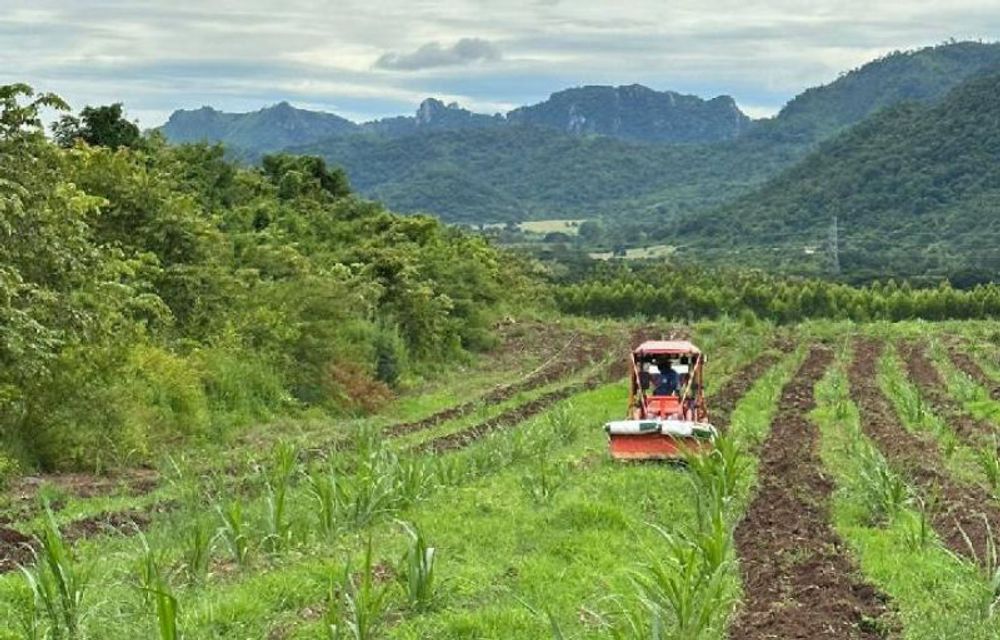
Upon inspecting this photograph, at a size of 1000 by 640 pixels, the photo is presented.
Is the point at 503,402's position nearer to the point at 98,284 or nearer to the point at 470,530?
the point at 98,284

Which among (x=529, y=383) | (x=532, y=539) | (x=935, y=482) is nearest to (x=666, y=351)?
(x=935, y=482)

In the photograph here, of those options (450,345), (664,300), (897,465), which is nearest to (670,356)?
(897,465)

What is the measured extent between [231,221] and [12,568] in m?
25.9

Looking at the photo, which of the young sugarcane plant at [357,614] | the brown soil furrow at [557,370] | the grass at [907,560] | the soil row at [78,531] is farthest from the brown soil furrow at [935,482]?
the soil row at [78,531]

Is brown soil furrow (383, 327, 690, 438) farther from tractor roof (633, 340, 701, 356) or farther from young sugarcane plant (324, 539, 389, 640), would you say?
young sugarcane plant (324, 539, 389, 640)

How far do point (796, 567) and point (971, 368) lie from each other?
918 inches

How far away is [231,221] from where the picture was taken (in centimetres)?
3509

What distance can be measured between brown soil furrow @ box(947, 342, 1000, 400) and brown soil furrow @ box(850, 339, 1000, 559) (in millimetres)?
2639

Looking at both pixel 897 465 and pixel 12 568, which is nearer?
pixel 12 568

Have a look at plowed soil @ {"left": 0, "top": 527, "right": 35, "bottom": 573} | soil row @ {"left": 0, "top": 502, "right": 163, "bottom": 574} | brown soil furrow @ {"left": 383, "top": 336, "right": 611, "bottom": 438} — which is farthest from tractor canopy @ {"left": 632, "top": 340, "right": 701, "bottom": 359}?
plowed soil @ {"left": 0, "top": 527, "right": 35, "bottom": 573}

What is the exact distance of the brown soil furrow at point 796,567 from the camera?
27.9 ft

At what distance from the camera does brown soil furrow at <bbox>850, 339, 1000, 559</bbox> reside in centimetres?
1128

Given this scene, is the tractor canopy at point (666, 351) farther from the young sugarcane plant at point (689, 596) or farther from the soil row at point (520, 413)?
the young sugarcane plant at point (689, 596)

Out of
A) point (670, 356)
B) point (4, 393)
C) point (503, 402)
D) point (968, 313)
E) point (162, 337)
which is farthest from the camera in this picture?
point (968, 313)
